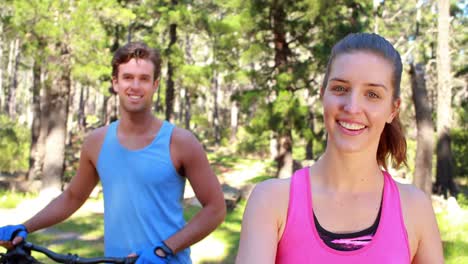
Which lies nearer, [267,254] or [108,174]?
[267,254]

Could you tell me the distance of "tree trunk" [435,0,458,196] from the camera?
15.2 m

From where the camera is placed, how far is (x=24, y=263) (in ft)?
7.30

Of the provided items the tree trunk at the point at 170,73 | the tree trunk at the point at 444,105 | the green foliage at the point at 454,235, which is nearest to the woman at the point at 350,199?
the green foliage at the point at 454,235

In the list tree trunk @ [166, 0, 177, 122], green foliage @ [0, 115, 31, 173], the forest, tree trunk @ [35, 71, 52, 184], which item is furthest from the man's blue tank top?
green foliage @ [0, 115, 31, 173]

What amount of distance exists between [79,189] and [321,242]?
68.6 inches

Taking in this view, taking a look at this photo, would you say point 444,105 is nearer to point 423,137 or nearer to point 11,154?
point 423,137

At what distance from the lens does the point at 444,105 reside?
50.1 ft

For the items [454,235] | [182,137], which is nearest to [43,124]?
[454,235]

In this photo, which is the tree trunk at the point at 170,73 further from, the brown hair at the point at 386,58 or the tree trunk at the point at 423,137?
the brown hair at the point at 386,58

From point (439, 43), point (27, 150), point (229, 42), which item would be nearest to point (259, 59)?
point (229, 42)

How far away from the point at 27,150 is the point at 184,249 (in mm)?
22515

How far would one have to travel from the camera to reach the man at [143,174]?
8.34 ft

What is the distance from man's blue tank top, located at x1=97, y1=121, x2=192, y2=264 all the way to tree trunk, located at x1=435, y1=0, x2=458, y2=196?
45.9ft

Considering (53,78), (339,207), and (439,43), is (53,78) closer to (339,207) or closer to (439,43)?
(439,43)
